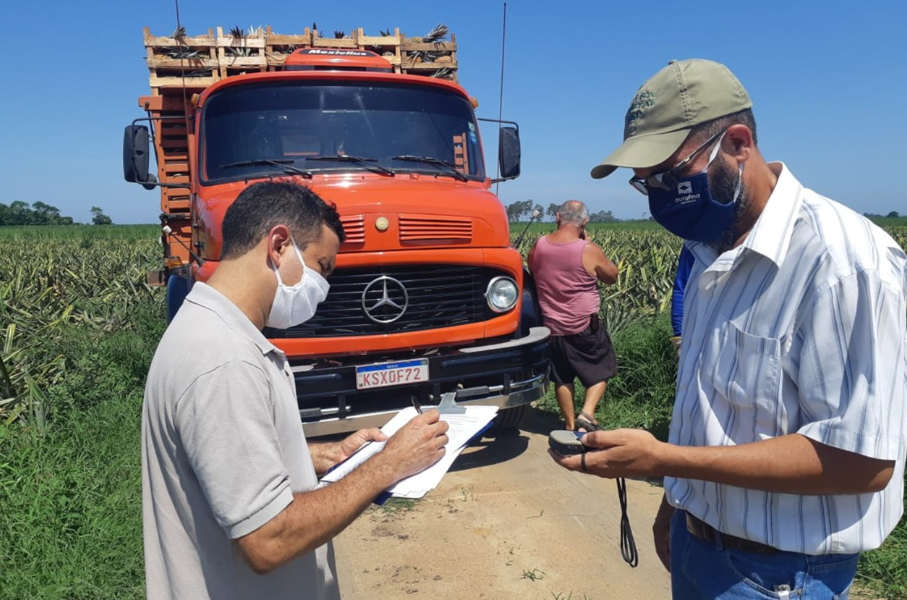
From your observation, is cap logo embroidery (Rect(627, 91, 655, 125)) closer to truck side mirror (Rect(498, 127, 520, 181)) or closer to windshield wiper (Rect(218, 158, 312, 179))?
windshield wiper (Rect(218, 158, 312, 179))

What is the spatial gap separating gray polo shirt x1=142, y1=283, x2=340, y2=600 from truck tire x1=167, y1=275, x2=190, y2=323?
11.9 feet

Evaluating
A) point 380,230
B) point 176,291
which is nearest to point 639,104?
point 380,230

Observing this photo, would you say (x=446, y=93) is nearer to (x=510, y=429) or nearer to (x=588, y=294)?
(x=588, y=294)

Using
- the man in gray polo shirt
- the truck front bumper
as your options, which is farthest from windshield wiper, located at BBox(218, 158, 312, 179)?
the man in gray polo shirt

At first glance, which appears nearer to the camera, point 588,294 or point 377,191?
point 377,191

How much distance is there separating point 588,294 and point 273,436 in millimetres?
4238

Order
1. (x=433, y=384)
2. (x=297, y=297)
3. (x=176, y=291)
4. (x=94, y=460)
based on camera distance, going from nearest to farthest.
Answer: (x=297, y=297) → (x=433, y=384) → (x=94, y=460) → (x=176, y=291)

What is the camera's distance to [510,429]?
5914 mm

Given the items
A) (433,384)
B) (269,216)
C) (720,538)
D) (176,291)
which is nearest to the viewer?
(720,538)

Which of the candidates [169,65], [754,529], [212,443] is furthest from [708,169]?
[169,65]

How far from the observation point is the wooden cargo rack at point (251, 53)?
20.8 feet

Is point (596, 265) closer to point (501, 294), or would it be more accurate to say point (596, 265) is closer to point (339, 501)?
point (501, 294)

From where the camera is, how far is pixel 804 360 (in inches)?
57.0

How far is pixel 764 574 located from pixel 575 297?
393 centimetres
